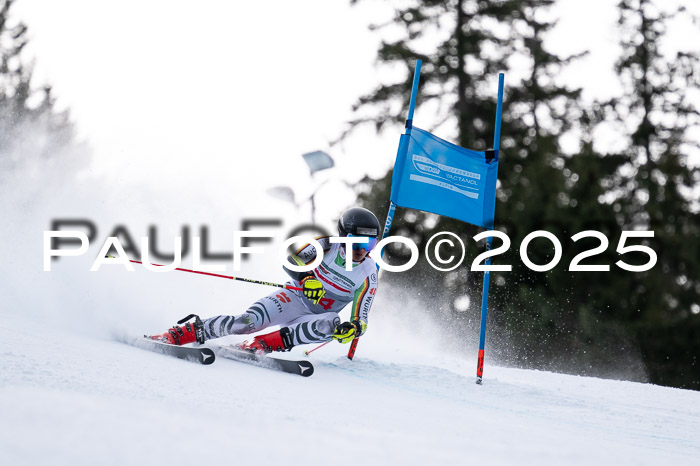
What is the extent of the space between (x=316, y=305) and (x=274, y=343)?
0.55 meters

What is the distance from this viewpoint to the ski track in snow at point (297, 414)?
2.32 m

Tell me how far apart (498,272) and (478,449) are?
1155 centimetres

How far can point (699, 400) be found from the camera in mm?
6324

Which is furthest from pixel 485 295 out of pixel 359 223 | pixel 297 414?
pixel 297 414

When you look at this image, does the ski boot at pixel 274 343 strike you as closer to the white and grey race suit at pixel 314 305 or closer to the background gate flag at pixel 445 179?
the white and grey race suit at pixel 314 305

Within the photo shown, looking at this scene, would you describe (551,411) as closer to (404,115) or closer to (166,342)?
(166,342)

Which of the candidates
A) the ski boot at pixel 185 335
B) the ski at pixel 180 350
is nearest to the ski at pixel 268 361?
the ski boot at pixel 185 335

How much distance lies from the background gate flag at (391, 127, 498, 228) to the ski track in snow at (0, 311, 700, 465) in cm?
148

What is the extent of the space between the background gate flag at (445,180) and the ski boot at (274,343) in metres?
1.84

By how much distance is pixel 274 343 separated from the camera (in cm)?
529

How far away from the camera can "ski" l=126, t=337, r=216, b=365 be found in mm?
4676

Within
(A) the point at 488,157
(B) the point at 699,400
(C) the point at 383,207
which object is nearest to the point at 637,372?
(C) the point at 383,207

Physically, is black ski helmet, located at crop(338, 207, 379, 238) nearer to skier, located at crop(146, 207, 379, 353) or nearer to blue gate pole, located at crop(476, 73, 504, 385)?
skier, located at crop(146, 207, 379, 353)

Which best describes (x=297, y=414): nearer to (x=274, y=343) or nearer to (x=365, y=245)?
(x=274, y=343)
